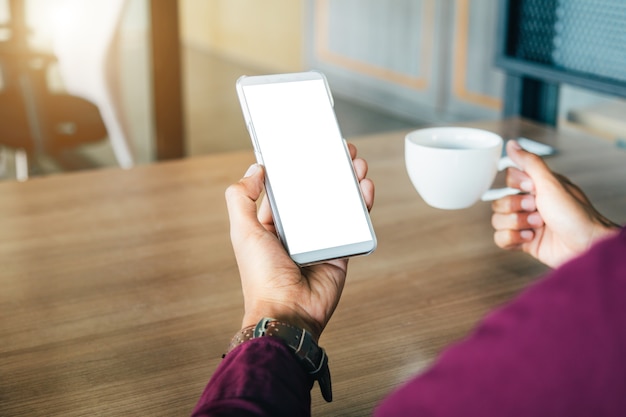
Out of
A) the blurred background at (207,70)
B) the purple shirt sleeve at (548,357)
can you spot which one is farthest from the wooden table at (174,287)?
the blurred background at (207,70)

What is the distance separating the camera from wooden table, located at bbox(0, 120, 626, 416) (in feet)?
2.14

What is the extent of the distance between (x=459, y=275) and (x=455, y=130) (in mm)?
163

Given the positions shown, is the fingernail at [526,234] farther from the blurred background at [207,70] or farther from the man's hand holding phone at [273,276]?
the blurred background at [207,70]

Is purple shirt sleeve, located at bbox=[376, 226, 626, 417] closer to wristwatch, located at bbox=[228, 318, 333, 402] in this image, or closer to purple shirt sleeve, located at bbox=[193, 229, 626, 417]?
purple shirt sleeve, located at bbox=[193, 229, 626, 417]

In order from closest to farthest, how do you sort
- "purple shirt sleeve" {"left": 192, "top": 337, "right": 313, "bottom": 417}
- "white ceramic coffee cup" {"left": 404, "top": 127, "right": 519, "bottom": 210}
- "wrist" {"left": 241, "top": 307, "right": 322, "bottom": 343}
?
"purple shirt sleeve" {"left": 192, "top": 337, "right": 313, "bottom": 417} → "wrist" {"left": 241, "top": 307, "right": 322, "bottom": 343} → "white ceramic coffee cup" {"left": 404, "top": 127, "right": 519, "bottom": 210}

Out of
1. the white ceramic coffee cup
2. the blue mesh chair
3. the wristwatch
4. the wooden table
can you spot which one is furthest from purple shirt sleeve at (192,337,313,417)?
the blue mesh chair

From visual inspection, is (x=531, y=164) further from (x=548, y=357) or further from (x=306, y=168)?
(x=548, y=357)

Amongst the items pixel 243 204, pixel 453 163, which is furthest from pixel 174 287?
pixel 453 163

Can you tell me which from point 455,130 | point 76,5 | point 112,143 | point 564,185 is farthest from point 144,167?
point 112,143

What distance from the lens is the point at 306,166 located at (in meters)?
0.73

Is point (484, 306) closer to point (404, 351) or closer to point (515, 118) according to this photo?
point (404, 351)

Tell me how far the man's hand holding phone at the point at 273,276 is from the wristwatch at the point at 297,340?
31mm

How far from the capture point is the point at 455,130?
2.79 feet

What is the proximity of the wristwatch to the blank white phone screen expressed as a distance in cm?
13
